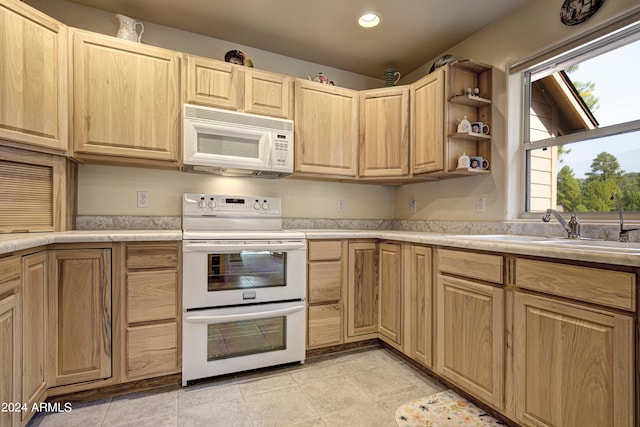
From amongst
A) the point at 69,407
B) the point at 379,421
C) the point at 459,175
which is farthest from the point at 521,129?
the point at 69,407

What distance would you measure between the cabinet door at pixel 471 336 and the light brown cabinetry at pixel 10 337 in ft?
6.87

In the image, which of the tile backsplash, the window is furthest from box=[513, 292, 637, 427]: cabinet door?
the window

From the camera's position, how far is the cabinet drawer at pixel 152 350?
1832mm

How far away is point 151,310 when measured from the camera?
1875 millimetres

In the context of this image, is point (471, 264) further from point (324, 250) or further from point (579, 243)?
point (324, 250)

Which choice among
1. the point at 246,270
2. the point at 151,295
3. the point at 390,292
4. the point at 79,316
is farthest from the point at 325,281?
the point at 79,316

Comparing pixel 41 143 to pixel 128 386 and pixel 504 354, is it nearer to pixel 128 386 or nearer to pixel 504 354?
pixel 128 386

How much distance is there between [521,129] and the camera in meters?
2.25

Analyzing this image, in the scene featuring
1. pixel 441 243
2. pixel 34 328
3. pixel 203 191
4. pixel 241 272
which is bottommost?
pixel 34 328

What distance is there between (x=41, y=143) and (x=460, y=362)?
2.70 metres

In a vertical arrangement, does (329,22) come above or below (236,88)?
above

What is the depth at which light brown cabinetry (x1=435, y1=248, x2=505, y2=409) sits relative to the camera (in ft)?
5.09

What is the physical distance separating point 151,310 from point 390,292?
1.62 meters

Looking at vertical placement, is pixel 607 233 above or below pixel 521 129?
below
